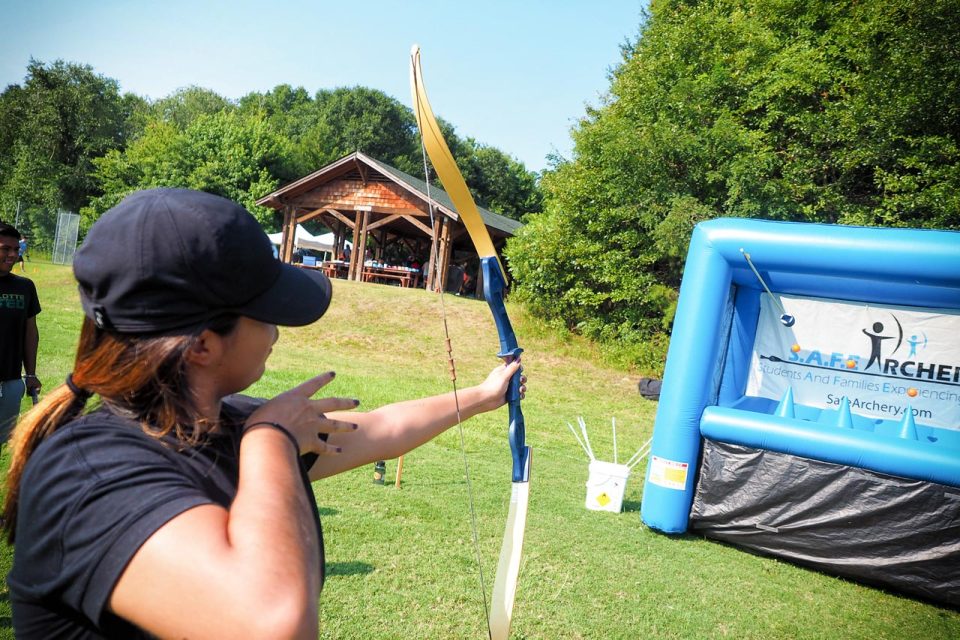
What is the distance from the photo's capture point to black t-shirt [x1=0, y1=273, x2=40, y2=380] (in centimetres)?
426

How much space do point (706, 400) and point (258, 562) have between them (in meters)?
4.93

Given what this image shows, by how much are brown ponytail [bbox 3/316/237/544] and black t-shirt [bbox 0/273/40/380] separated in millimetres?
4036

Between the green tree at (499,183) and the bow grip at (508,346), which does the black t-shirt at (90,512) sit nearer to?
the bow grip at (508,346)

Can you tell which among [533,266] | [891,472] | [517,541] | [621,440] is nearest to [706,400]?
[891,472]

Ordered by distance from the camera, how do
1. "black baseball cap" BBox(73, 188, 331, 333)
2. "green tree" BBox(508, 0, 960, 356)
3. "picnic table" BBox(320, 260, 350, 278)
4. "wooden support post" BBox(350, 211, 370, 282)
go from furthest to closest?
"picnic table" BBox(320, 260, 350, 278)
"wooden support post" BBox(350, 211, 370, 282)
"green tree" BBox(508, 0, 960, 356)
"black baseball cap" BBox(73, 188, 331, 333)

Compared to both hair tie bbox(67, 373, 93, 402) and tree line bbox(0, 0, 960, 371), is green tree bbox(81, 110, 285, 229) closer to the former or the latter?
tree line bbox(0, 0, 960, 371)

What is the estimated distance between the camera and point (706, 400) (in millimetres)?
5191

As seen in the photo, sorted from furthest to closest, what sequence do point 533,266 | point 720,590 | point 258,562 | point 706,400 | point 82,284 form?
point 533,266 → point 706,400 → point 720,590 → point 82,284 → point 258,562

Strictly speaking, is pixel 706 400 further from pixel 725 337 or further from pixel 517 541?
pixel 517 541

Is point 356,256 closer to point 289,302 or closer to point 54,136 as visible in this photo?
point 289,302

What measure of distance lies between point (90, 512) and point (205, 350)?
264 millimetres

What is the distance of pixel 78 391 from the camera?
37.5 inches

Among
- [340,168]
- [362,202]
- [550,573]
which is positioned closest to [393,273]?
[362,202]

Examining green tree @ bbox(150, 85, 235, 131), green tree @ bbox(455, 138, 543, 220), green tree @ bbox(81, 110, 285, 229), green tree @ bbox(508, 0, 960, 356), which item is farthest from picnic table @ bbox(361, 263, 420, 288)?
green tree @ bbox(150, 85, 235, 131)
